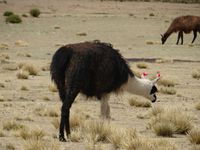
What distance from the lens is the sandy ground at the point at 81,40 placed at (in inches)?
596

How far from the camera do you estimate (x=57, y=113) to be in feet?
50.4

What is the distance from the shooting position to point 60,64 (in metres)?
12.1

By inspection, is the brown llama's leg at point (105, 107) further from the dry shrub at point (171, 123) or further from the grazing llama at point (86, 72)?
the dry shrub at point (171, 123)

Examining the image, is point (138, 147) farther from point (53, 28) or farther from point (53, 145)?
point (53, 28)

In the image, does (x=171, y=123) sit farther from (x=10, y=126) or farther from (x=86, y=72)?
(x=10, y=126)

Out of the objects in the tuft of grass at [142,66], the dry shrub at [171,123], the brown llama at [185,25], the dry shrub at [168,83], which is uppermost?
the dry shrub at [171,123]

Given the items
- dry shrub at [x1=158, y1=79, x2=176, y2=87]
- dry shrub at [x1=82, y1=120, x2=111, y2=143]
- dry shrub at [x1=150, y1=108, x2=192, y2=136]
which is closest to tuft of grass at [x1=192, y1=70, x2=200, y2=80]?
dry shrub at [x1=158, y1=79, x2=176, y2=87]

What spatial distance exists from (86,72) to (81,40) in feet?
111

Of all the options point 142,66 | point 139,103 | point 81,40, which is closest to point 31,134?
point 139,103

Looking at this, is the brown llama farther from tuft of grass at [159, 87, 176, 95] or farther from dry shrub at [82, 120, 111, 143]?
dry shrub at [82, 120, 111, 143]

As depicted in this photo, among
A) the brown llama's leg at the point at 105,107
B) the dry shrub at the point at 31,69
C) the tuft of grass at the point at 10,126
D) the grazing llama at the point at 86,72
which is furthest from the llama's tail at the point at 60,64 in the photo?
the dry shrub at the point at 31,69

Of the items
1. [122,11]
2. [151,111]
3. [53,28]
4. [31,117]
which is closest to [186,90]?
[151,111]

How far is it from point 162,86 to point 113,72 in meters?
10.2

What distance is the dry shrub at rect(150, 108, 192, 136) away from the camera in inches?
500
